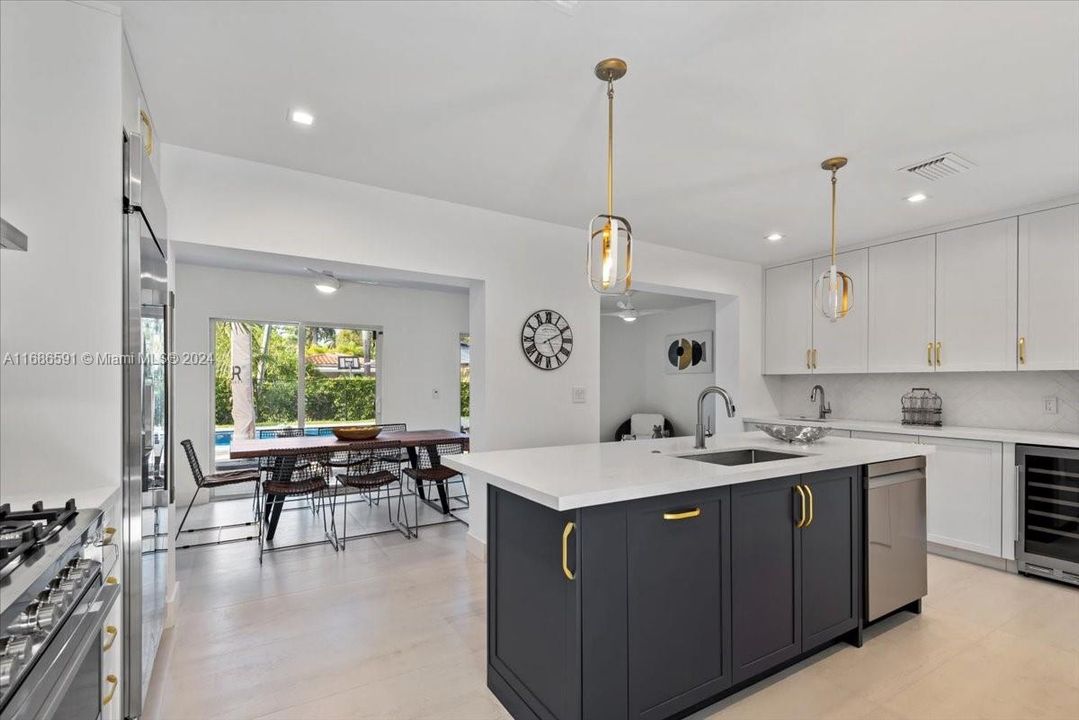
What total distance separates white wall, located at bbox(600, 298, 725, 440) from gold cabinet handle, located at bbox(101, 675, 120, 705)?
6947 millimetres

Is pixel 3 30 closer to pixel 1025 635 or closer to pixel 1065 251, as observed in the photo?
pixel 1025 635

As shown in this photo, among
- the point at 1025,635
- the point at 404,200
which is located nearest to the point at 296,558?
the point at 404,200

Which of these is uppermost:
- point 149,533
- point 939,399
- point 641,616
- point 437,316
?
point 437,316

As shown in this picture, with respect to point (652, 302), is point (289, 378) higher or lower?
lower

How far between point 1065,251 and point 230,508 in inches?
289

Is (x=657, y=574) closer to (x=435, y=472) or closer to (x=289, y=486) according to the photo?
(x=435, y=472)

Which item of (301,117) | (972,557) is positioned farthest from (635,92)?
(972,557)

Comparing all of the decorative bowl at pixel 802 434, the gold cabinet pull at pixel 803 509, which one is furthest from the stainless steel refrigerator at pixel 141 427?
the decorative bowl at pixel 802 434

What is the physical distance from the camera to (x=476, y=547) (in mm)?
3859

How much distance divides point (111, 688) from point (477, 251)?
2935 millimetres

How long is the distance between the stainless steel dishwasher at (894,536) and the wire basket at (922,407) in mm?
1807

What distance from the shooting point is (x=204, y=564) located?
3711mm

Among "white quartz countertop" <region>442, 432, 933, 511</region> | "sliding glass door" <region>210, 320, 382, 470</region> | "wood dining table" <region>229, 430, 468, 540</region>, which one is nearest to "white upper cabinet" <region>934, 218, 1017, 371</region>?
"white quartz countertop" <region>442, 432, 933, 511</region>

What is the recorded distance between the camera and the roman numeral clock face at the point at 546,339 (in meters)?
3.95
